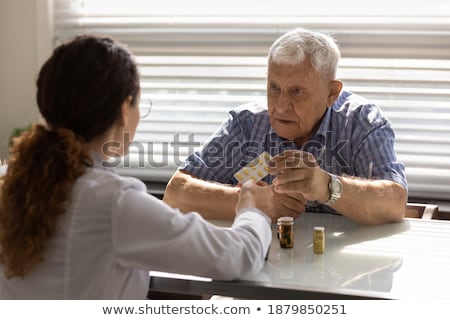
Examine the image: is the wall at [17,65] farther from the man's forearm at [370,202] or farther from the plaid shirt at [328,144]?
the man's forearm at [370,202]

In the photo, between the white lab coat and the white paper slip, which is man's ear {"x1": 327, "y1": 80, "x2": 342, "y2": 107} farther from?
the white lab coat

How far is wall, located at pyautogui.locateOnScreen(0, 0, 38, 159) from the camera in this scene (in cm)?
396

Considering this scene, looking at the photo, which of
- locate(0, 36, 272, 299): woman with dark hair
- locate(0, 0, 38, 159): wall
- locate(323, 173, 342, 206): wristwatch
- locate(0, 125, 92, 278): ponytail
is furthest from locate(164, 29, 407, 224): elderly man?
locate(0, 0, 38, 159): wall

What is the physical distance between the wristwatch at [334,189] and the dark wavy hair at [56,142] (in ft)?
3.09

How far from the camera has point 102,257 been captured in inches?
61.6

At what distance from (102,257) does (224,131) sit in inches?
55.1

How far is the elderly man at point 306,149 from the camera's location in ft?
7.68

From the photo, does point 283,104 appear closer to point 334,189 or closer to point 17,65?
point 334,189

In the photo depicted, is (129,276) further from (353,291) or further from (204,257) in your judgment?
(353,291)

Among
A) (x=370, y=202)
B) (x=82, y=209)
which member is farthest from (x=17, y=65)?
(x=82, y=209)

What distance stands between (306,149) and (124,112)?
1.28 m

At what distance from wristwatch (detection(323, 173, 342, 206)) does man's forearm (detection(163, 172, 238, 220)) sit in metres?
0.35

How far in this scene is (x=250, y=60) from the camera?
3.67m
